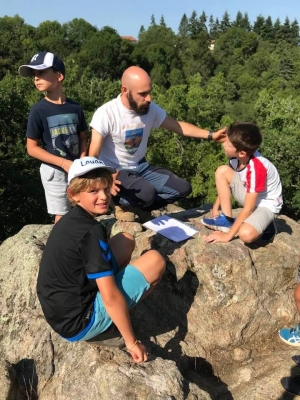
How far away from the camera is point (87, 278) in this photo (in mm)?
3215

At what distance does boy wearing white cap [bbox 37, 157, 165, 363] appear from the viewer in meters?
3.09

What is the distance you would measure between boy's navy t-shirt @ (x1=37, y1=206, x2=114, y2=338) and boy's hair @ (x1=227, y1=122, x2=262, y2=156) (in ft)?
7.11

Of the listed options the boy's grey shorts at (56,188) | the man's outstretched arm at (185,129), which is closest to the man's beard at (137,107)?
the man's outstretched arm at (185,129)

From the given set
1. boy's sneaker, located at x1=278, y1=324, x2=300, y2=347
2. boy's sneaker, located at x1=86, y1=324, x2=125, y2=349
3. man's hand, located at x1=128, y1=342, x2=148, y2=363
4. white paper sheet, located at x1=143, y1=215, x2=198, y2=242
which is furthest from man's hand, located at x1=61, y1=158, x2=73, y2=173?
boy's sneaker, located at x1=278, y1=324, x2=300, y2=347

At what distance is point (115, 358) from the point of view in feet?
11.1

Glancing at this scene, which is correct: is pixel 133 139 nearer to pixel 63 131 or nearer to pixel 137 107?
Result: pixel 137 107

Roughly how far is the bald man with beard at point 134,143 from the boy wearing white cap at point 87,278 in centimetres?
157

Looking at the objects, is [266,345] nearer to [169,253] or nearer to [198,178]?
[169,253]

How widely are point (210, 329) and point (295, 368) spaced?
0.92 m

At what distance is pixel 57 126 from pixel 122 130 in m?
0.85

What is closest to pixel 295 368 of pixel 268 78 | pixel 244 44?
pixel 268 78

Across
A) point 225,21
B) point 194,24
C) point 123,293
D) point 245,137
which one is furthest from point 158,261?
point 225,21

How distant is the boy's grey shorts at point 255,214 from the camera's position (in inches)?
184

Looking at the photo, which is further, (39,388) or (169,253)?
(169,253)
